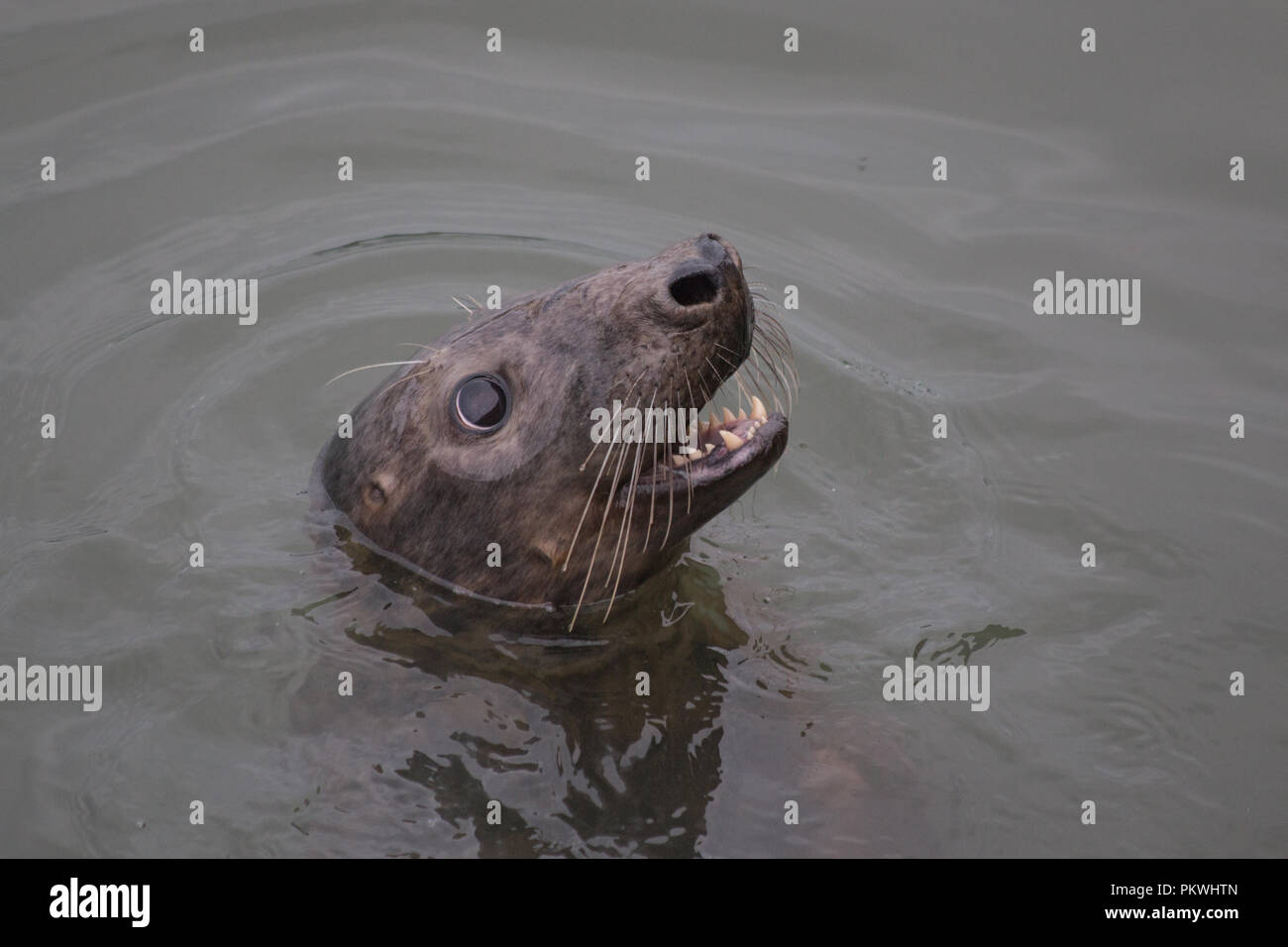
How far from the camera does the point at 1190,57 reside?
10.8 m

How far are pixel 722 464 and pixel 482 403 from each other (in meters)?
1.02

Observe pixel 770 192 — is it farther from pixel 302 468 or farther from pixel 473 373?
pixel 473 373

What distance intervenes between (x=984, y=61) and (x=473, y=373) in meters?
6.18

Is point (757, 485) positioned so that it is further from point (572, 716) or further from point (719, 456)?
point (572, 716)

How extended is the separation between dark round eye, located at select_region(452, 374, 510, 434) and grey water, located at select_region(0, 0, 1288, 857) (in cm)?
83

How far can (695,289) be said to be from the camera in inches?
227

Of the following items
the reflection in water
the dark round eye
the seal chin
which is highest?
the dark round eye

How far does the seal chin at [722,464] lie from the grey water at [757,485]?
32.2 inches

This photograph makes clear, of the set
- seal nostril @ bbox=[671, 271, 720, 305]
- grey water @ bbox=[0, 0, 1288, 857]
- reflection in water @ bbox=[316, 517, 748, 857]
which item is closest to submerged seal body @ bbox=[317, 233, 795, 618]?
seal nostril @ bbox=[671, 271, 720, 305]

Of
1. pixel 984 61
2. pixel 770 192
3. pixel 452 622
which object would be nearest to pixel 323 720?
pixel 452 622

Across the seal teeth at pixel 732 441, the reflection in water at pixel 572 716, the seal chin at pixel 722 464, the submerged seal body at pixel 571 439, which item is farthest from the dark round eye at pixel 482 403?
the seal teeth at pixel 732 441

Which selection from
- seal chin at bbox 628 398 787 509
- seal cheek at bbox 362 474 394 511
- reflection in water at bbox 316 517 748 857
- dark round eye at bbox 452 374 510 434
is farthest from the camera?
seal cheek at bbox 362 474 394 511

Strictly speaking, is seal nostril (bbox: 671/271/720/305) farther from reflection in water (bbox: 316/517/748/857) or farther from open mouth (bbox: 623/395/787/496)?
reflection in water (bbox: 316/517/748/857)

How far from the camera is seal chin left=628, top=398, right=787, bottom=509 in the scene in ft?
19.2
